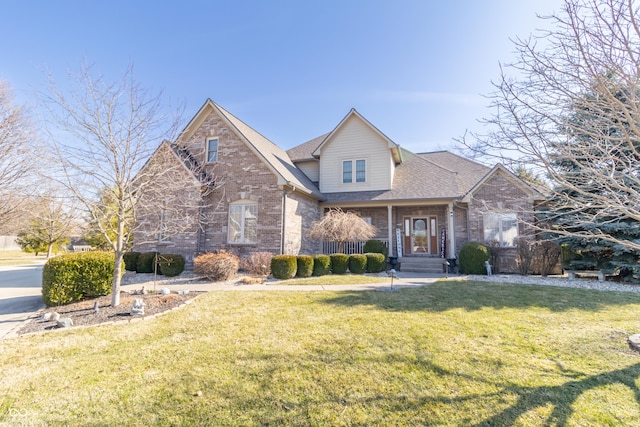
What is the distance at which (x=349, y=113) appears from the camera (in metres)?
16.0

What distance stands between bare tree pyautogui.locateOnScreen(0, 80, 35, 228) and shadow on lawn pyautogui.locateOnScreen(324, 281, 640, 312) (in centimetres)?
1173

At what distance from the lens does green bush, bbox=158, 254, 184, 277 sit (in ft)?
36.9

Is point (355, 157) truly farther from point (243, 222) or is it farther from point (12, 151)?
point (12, 151)

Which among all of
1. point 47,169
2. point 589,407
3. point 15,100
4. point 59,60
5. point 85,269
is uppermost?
Answer: point 15,100

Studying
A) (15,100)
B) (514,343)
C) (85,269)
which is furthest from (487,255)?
(15,100)

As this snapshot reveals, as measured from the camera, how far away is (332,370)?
3494 mm

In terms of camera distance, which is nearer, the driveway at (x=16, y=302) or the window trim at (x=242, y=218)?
the driveway at (x=16, y=302)

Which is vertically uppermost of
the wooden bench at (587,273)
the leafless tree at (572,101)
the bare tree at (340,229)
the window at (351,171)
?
the window at (351,171)

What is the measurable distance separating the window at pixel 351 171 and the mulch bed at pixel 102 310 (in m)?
10.8

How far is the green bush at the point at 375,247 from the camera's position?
45.0 ft

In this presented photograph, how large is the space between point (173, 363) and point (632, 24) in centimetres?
620

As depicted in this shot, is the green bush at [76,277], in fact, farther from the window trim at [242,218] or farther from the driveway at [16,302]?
the window trim at [242,218]

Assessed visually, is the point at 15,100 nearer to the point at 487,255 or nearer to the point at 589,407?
the point at 589,407

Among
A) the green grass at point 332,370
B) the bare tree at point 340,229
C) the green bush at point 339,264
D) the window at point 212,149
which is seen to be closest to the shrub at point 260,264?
the bare tree at point 340,229
